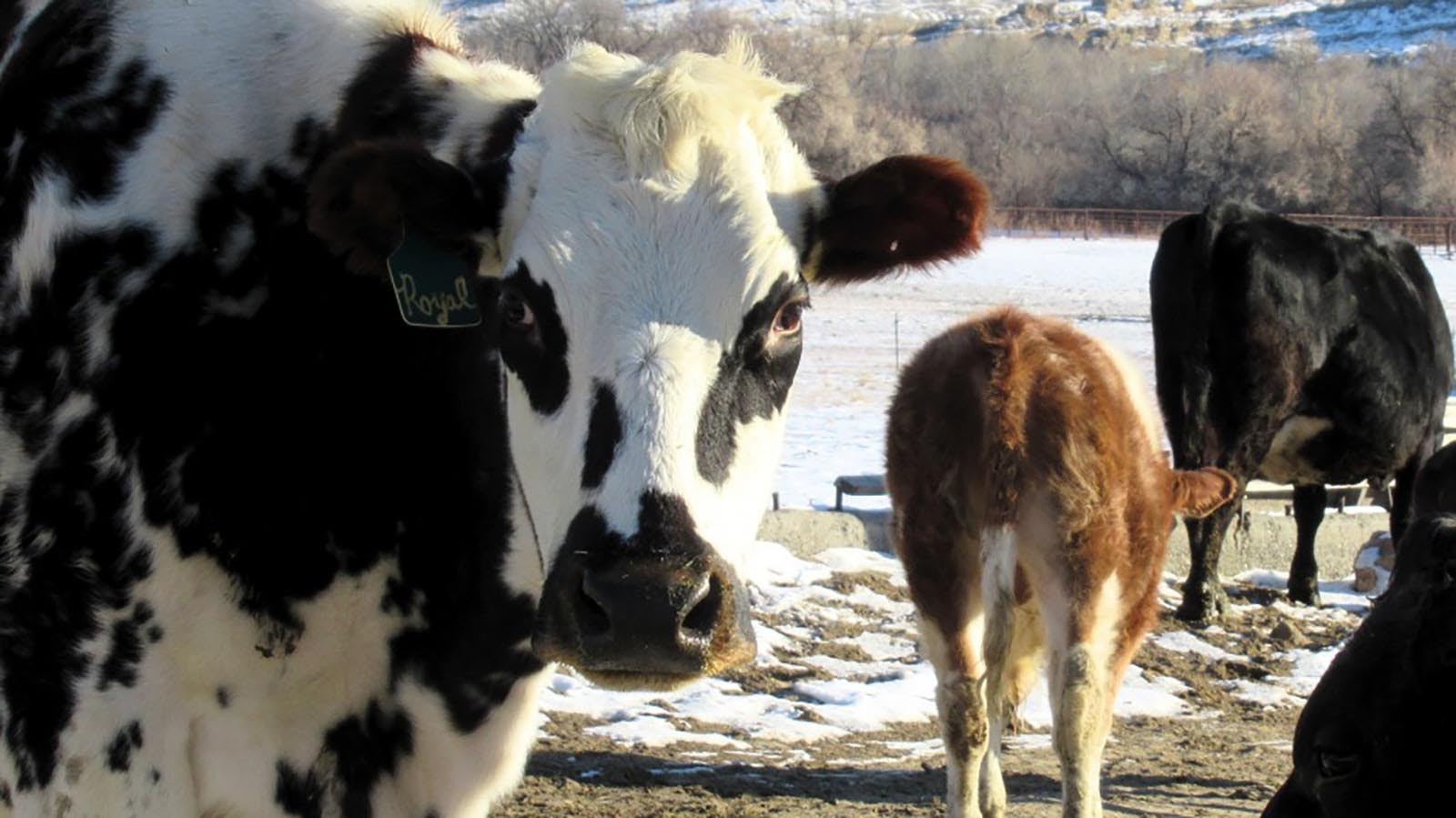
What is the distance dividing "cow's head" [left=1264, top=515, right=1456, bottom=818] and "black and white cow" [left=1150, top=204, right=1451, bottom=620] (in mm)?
6793

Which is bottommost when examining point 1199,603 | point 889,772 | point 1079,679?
point 1199,603

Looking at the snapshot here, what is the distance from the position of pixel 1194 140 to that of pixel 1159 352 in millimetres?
61097

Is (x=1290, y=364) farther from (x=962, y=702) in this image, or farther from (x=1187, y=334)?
(x=962, y=702)

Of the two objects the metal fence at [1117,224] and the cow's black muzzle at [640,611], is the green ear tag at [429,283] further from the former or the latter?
the metal fence at [1117,224]

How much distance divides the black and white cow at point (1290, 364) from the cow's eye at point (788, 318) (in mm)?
7631

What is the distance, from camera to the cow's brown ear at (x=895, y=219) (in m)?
3.59

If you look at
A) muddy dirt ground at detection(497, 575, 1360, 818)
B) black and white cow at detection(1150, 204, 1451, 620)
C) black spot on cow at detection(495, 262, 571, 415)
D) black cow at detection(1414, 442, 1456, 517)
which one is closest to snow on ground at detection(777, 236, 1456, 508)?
black and white cow at detection(1150, 204, 1451, 620)

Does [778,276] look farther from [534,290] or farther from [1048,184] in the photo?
[1048,184]

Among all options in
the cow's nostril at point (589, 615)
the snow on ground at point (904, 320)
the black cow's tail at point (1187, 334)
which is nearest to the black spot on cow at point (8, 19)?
the cow's nostril at point (589, 615)

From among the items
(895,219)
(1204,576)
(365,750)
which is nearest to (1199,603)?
(1204,576)

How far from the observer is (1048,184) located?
2589 inches

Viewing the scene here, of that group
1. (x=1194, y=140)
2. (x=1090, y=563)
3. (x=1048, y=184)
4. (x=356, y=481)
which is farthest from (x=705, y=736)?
(x=1194, y=140)

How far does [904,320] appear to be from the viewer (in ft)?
93.6

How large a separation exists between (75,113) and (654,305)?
4.69ft
